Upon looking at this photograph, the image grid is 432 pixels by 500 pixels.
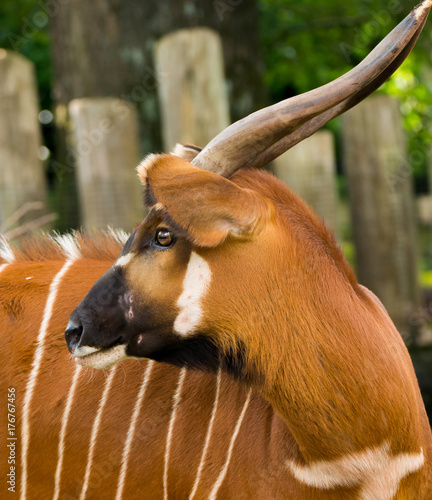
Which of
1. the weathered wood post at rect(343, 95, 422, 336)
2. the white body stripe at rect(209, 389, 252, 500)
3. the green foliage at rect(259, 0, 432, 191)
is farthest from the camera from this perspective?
the green foliage at rect(259, 0, 432, 191)

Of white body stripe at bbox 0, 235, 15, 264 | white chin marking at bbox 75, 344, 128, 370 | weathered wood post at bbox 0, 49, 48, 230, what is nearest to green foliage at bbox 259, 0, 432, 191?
weathered wood post at bbox 0, 49, 48, 230

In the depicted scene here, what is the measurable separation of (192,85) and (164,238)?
2561 millimetres

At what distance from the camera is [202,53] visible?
4586 millimetres

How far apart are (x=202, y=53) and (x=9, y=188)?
5.61 feet

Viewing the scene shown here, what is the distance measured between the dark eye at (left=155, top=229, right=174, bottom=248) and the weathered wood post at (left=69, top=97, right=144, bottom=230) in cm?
Answer: 276

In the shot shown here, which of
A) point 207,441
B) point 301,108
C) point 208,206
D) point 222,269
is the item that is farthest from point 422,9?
point 207,441

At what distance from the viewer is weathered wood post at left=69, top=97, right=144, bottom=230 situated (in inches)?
A: 194

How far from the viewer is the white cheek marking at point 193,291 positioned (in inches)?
87.9

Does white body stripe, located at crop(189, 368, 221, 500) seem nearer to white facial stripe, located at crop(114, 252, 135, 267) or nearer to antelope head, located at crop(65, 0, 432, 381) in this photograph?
antelope head, located at crop(65, 0, 432, 381)

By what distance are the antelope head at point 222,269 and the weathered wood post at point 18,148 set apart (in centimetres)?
280

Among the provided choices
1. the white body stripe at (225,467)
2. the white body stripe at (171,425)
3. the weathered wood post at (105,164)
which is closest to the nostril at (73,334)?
the white body stripe at (171,425)

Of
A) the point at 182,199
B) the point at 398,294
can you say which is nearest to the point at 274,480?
the point at 182,199

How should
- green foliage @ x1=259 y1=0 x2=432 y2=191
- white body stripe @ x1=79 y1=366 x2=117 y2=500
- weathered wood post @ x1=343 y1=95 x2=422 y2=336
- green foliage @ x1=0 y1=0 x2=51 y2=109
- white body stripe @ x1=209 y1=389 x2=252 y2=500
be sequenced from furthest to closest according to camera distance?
green foliage @ x1=0 y1=0 x2=51 y2=109, green foliage @ x1=259 y1=0 x2=432 y2=191, weathered wood post @ x1=343 y1=95 x2=422 y2=336, white body stripe @ x1=79 y1=366 x2=117 y2=500, white body stripe @ x1=209 y1=389 x2=252 y2=500

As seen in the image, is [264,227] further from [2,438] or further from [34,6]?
[34,6]
